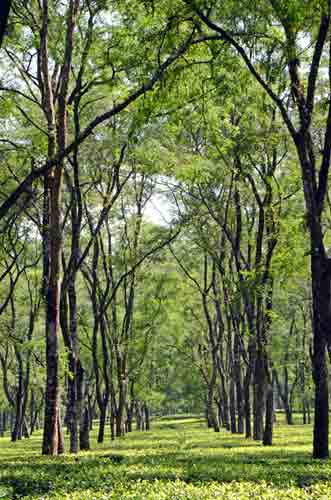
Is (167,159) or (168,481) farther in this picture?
(167,159)

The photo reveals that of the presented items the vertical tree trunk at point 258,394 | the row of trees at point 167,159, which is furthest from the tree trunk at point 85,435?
the vertical tree trunk at point 258,394

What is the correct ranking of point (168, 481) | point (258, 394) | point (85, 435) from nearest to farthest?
point (168, 481) < point (258, 394) < point (85, 435)

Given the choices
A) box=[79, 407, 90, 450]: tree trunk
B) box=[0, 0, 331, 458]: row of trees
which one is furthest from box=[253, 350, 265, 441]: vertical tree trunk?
box=[79, 407, 90, 450]: tree trunk

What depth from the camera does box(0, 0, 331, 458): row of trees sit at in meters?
13.2

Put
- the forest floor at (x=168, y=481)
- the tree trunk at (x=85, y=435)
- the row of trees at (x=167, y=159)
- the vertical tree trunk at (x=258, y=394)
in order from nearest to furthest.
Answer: the forest floor at (x=168, y=481) → the row of trees at (x=167, y=159) → the vertical tree trunk at (x=258, y=394) → the tree trunk at (x=85, y=435)

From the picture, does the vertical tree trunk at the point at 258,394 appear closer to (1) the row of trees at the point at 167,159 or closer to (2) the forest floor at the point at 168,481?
(1) the row of trees at the point at 167,159

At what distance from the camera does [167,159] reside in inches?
998

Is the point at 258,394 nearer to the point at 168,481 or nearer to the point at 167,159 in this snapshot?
the point at 167,159

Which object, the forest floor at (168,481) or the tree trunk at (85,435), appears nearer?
the forest floor at (168,481)

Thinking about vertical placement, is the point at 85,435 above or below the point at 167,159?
below

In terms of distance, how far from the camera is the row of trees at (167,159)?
43.5 feet

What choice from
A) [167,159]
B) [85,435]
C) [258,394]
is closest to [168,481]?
[258,394]

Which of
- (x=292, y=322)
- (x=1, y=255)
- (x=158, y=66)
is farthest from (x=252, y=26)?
(x=292, y=322)

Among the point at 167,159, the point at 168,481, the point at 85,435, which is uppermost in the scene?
the point at 167,159
